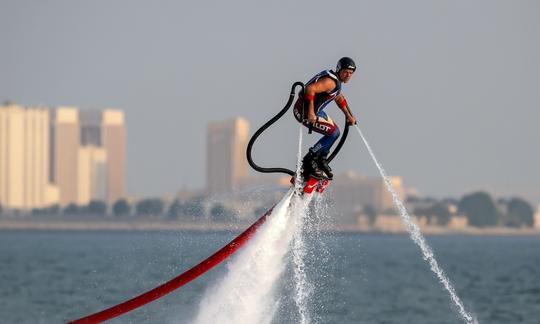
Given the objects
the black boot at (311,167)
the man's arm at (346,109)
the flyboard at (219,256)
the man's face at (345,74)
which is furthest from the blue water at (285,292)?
the man's face at (345,74)

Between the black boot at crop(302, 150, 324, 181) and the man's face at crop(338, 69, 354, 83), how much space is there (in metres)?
1.59

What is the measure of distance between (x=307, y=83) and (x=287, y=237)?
337 centimetres

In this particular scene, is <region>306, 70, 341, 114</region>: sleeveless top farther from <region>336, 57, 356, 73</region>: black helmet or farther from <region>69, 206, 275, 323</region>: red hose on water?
<region>69, 206, 275, 323</region>: red hose on water

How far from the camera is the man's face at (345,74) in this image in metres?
25.4

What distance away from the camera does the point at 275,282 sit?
27.6 metres

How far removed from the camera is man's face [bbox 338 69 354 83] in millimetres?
25438

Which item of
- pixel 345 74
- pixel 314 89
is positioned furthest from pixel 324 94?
pixel 345 74

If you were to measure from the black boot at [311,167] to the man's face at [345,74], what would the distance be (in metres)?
1.59

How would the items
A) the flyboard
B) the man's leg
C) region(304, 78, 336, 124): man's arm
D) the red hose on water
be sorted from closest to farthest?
region(304, 78, 336, 124): man's arm
the man's leg
the flyboard
the red hose on water

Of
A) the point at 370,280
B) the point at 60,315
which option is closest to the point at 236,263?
the point at 60,315

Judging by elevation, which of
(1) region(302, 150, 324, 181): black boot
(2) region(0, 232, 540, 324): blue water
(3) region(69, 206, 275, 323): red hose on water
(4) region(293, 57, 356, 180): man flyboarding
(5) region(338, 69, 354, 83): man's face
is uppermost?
(5) region(338, 69, 354, 83): man's face

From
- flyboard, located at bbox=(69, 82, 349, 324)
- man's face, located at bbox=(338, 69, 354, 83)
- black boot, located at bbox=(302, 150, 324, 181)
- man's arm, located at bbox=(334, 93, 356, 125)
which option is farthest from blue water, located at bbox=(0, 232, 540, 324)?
man's face, located at bbox=(338, 69, 354, 83)

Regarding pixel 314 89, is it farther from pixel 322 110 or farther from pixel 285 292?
pixel 285 292

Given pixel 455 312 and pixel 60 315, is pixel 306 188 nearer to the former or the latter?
pixel 60 315
